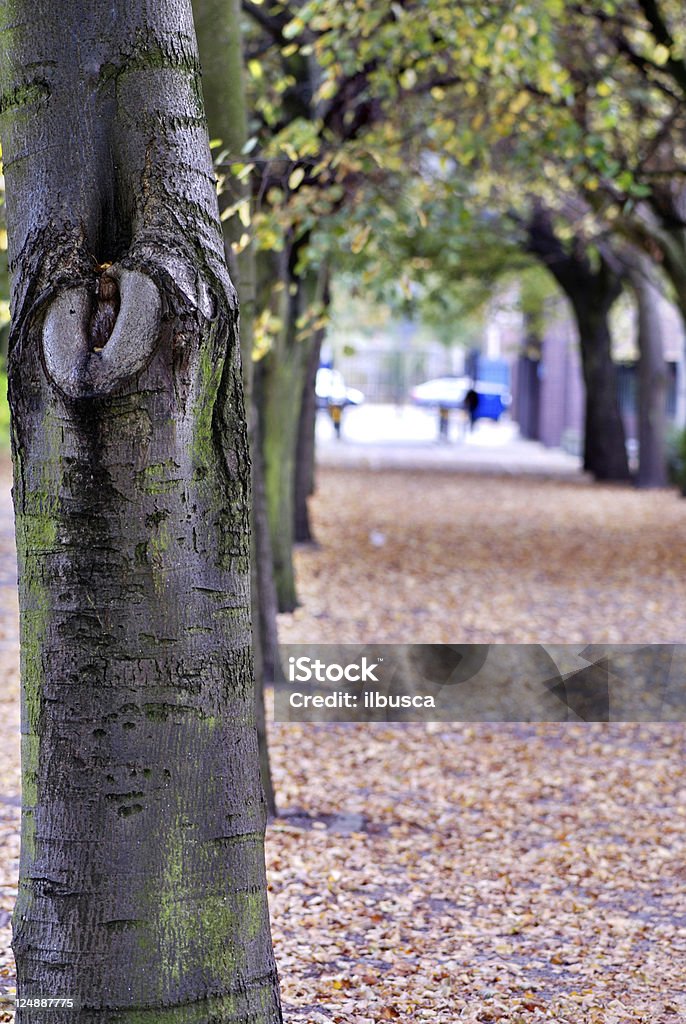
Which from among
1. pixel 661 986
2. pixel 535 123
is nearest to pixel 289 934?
pixel 661 986

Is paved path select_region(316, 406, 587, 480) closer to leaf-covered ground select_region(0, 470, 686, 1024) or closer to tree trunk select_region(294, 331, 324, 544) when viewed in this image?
tree trunk select_region(294, 331, 324, 544)

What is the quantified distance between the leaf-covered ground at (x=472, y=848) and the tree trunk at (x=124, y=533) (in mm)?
1221

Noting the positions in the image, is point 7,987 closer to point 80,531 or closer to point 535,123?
point 80,531

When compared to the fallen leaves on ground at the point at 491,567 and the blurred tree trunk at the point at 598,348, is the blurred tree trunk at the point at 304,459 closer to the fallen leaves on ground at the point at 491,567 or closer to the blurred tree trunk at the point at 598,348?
the fallen leaves on ground at the point at 491,567

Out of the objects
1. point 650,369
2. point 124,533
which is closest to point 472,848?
point 124,533

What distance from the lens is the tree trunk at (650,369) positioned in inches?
961

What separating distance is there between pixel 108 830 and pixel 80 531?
0.64 metres

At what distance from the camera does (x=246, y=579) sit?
9.98 ft

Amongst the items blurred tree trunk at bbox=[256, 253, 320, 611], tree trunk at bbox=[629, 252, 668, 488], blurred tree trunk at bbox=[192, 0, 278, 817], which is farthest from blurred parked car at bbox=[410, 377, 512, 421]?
blurred tree trunk at bbox=[192, 0, 278, 817]

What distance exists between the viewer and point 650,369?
81.3 feet

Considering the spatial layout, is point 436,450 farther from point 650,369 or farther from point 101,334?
point 101,334

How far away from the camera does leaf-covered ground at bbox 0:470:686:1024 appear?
14.1 feet

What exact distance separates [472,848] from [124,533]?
3670mm

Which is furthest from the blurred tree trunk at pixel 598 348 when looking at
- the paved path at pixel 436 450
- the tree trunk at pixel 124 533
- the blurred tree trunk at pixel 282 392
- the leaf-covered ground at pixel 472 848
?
the tree trunk at pixel 124 533
